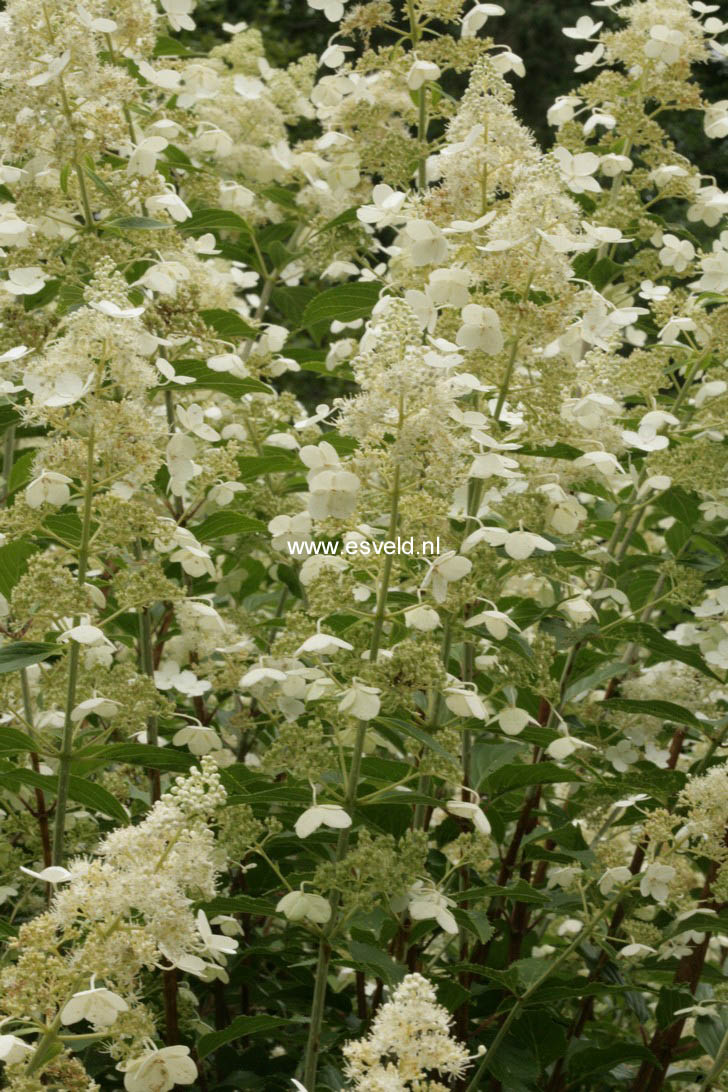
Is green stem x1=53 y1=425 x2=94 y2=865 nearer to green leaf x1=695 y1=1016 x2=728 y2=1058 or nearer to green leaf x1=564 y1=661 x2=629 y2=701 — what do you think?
green leaf x1=564 y1=661 x2=629 y2=701

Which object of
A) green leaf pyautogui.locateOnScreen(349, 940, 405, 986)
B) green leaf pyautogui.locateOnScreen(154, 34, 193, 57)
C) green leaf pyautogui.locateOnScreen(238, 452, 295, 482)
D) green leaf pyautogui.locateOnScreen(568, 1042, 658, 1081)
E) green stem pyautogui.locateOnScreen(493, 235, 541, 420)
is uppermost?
green leaf pyautogui.locateOnScreen(154, 34, 193, 57)

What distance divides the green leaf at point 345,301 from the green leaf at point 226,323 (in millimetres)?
146

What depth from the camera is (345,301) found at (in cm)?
312

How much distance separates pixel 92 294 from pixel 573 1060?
1887 mm

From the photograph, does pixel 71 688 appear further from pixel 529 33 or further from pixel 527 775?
pixel 529 33

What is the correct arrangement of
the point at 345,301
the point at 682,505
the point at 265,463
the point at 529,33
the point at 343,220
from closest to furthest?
1. the point at 265,463
2. the point at 345,301
3. the point at 682,505
4. the point at 343,220
5. the point at 529,33

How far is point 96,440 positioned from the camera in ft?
6.97

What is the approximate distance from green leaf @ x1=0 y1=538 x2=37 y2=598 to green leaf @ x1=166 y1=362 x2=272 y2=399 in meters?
0.52

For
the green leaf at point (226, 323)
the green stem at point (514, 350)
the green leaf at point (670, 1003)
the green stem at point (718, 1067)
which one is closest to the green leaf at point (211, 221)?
the green leaf at point (226, 323)

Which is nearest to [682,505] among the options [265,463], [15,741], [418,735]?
[265,463]

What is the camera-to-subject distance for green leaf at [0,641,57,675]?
2.20 meters

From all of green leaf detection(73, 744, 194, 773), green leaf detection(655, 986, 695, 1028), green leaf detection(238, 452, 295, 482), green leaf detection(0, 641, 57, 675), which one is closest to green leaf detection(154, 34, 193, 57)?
green leaf detection(238, 452, 295, 482)

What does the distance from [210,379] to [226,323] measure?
1.11 feet

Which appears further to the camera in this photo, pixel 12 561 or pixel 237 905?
pixel 12 561
